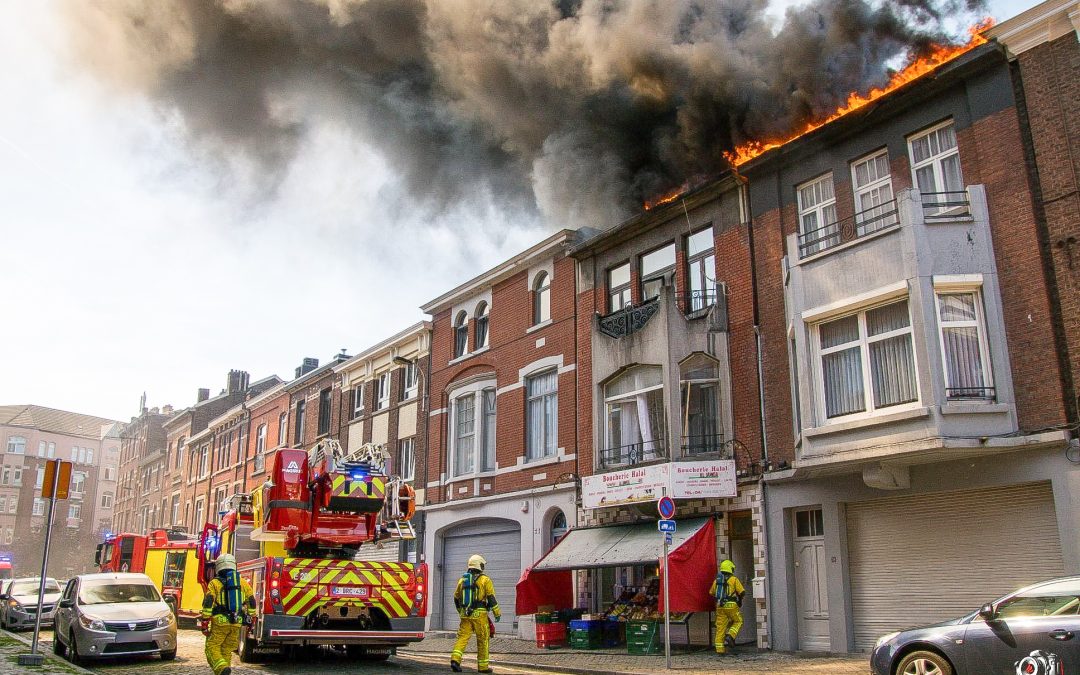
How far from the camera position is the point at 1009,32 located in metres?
13.7

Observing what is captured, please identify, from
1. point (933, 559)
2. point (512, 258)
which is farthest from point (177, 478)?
point (933, 559)

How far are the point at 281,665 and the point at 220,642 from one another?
2.53 meters

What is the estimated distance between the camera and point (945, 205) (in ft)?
45.8

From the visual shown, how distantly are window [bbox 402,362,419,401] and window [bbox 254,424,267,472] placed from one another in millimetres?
10308

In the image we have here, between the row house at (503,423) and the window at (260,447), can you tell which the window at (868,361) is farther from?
the window at (260,447)

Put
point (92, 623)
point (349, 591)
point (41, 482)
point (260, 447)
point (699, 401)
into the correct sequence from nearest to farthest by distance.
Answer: point (349, 591), point (92, 623), point (699, 401), point (260, 447), point (41, 482)

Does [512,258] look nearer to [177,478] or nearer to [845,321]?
[845,321]

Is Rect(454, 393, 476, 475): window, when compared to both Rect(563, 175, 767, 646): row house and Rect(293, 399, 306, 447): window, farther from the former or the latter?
Rect(293, 399, 306, 447): window

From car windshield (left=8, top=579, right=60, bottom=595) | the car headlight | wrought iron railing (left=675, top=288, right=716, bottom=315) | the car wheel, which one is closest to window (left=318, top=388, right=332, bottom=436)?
car windshield (left=8, top=579, right=60, bottom=595)

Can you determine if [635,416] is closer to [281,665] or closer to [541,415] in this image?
[541,415]

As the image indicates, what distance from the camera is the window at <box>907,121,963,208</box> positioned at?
14438 millimetres

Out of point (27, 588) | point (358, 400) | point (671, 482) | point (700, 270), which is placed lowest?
point (27, 588)

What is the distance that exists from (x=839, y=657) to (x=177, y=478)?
4138 centimetres

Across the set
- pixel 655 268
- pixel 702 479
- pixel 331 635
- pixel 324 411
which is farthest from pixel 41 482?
pixel 702 479
